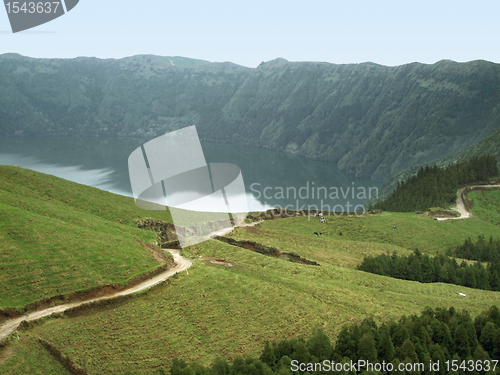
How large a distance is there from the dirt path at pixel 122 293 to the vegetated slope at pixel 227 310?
625 mm

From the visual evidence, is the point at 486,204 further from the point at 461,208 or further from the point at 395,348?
the point at 395,348

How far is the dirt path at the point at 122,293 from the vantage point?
24.3 meters

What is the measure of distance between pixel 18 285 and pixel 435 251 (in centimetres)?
5053

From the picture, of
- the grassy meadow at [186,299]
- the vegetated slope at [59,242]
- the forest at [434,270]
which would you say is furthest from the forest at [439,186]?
the vegetated slope at [59,242]

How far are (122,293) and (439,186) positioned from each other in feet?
233

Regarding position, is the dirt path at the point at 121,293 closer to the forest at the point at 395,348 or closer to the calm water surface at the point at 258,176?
the forest at the point at 395,348

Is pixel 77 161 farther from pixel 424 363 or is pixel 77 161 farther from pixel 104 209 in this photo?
pixel 424 363

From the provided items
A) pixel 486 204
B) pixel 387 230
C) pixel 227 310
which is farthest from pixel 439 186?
pixel 227 310

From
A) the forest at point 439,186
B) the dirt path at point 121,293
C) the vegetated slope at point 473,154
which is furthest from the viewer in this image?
the vegetated slope at point 473,154

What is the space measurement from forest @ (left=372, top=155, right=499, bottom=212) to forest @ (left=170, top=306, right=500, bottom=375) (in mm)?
49061

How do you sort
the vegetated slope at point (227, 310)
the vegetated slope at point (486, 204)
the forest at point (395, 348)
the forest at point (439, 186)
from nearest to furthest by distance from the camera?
1. the forest at point (395, 348)
2. the vegetated slope at point (227, 310)
3. the vegetated slope at point (486, 204)
4. the forest at point (439, 186)

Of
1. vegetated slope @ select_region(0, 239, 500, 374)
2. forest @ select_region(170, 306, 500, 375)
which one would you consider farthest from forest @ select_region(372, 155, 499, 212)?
forest @ select_region(170, 306, 500, 375)

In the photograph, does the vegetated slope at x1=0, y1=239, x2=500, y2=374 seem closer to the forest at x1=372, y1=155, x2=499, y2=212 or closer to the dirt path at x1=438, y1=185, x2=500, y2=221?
the dirt path at x1=438, y1=185, x2=500, y2=221

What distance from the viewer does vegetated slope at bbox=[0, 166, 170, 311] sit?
90.4 feet
